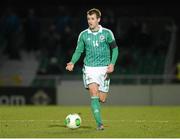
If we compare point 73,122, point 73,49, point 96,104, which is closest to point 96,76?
point 96,104

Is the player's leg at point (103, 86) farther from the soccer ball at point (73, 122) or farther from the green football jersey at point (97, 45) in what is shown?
the soccer ball at point (73, 122)

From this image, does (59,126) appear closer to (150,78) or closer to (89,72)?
(89,72)

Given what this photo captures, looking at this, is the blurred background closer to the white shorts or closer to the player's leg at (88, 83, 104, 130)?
the white shorts

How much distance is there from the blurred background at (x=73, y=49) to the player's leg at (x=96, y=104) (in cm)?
1176

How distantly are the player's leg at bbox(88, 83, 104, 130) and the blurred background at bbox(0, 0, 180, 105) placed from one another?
11758 millimetres

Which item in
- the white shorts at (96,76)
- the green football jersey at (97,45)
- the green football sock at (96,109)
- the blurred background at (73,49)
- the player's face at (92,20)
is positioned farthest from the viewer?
the blurred background at (73,49)

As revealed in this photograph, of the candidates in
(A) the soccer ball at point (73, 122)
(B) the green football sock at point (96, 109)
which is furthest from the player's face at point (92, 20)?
(A) the soccer ball at point (73, 122)

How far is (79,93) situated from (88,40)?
11875 millimetres

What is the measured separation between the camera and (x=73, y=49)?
28.1 m

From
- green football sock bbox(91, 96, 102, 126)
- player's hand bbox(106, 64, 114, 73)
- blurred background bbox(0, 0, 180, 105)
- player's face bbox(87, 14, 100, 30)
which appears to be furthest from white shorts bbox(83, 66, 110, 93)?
blurred background bbox(0, 0, 180, 105)

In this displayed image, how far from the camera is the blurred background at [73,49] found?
24.1 meters

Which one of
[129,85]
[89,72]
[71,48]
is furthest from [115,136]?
[71,48]

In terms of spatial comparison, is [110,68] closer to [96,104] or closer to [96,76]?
[96,76]

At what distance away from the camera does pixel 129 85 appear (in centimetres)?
2398
